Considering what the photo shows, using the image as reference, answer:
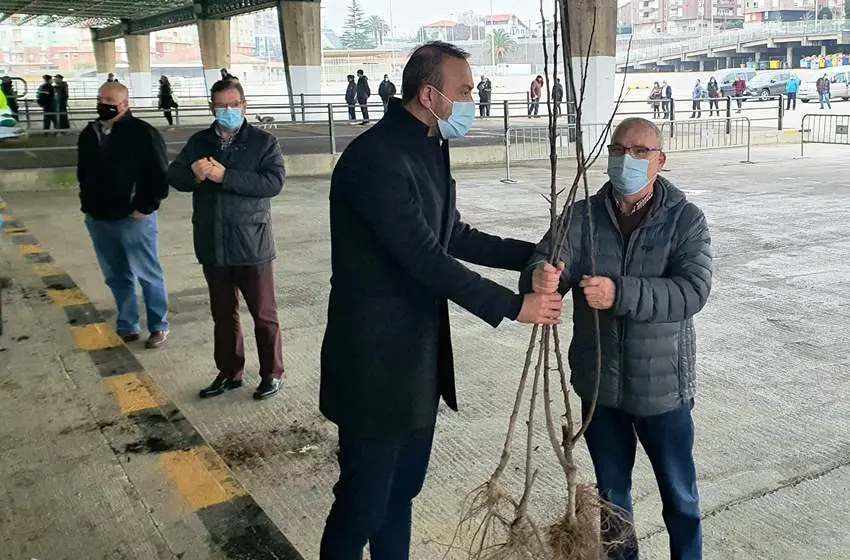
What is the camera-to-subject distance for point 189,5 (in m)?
36.8

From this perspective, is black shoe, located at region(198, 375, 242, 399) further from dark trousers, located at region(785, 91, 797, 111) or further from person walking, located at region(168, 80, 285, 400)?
dark trousers, located at region(785, 91, 797, 111)

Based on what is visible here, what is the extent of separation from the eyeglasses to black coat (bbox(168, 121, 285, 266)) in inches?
85.8

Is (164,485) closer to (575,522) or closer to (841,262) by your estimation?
(575,522)

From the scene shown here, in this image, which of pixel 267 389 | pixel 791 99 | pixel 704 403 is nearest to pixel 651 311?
pixel 704 403

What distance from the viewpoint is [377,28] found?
82562 millimetres

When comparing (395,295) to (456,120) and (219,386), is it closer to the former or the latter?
(456,120)

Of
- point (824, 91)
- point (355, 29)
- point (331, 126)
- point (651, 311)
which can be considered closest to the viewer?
point (651, 311)

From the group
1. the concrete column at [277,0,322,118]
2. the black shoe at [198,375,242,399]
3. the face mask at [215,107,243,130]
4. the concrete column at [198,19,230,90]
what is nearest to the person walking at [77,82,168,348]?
the face mask at [215,107,243,130]

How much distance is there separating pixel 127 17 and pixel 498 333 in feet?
150

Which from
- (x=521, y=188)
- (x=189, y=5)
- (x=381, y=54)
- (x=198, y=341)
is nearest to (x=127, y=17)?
(x=189, y=5)

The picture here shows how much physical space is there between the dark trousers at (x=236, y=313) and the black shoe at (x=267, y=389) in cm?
3

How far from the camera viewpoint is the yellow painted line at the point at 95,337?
4.92m

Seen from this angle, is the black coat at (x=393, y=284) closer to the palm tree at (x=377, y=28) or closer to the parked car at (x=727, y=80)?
the parked car at (x=727, y=80)

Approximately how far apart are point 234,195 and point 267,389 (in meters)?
1.05
